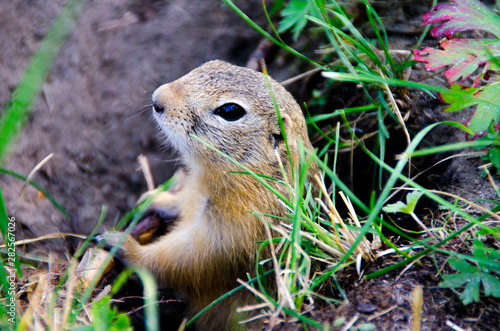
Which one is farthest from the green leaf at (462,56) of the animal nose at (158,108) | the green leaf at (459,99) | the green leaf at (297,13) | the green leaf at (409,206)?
the animal nose at (158,108)

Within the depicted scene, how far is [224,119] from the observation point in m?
2.74

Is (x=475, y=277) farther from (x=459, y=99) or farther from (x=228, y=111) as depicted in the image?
(x=228, y=111)

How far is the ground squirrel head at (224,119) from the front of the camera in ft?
8.86

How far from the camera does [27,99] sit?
146 centimetres

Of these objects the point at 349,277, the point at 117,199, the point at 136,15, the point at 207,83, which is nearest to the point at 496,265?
the point at 349,277

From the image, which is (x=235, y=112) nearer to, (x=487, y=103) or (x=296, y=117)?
(x=296, y=117)

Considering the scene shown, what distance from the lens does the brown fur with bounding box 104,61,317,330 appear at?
2.71 meters

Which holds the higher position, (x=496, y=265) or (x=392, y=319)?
(x=496, y=265)

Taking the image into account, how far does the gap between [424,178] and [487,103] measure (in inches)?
45.5

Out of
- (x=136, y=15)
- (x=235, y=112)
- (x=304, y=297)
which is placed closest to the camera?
(x=304, y=297)

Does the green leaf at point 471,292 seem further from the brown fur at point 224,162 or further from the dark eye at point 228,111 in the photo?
the dark eye at point 228,111

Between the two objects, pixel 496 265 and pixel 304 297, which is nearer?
pixel 496 265

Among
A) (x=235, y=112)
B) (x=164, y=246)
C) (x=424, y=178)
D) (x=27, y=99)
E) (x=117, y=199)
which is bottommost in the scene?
(x=117, y=199)

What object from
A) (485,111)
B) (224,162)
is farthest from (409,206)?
(224,162)
